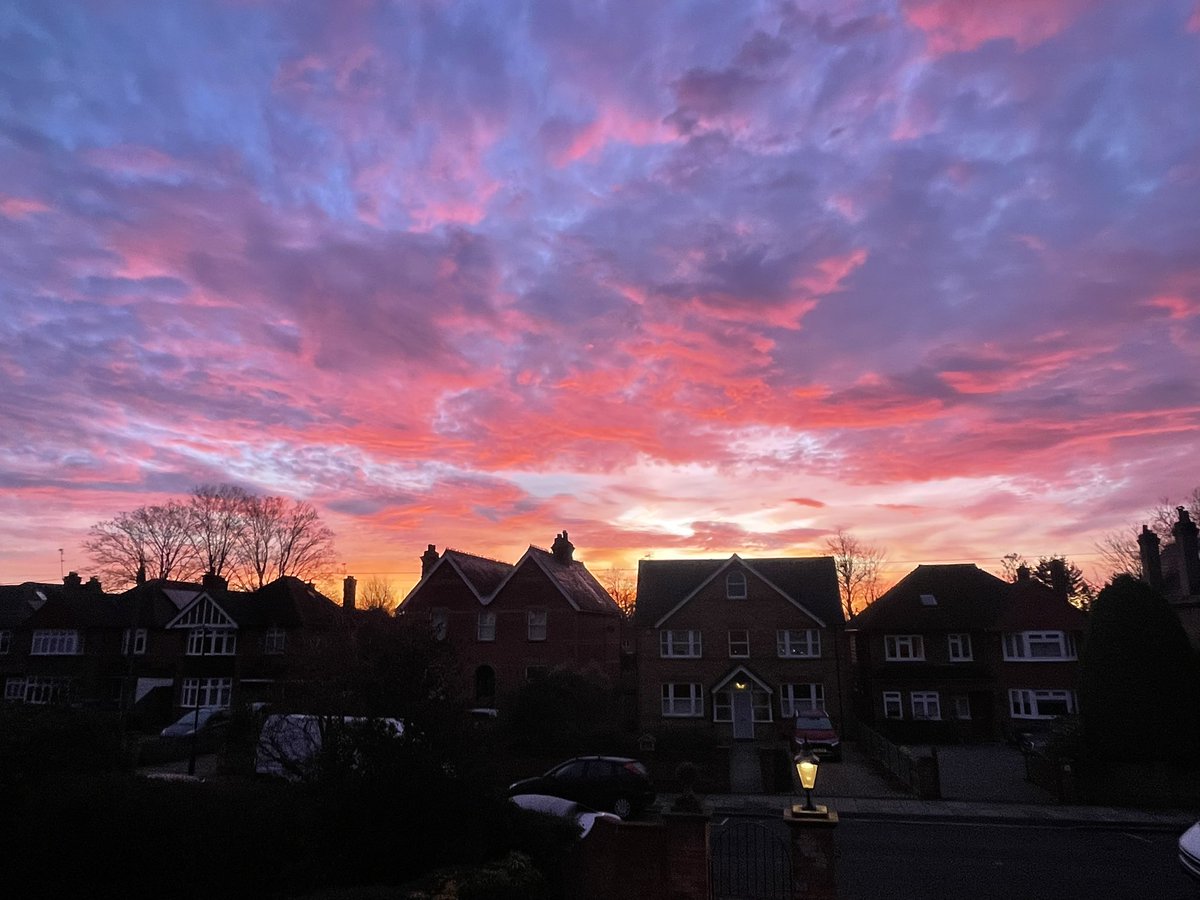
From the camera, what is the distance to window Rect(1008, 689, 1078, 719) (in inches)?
1607

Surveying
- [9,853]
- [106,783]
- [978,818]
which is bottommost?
[978,818]

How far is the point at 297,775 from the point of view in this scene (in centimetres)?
1159

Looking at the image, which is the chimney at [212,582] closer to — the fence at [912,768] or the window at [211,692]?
the window at [211,692]

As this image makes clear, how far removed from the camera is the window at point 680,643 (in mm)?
42531

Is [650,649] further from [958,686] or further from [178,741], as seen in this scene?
[178,741]

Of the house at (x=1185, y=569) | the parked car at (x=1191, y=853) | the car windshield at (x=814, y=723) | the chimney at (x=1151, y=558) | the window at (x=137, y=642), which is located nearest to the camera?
the parked car at (x=1191, y=853)

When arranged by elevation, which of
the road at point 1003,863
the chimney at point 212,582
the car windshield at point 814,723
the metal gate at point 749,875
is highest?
the chimney at point 212,582

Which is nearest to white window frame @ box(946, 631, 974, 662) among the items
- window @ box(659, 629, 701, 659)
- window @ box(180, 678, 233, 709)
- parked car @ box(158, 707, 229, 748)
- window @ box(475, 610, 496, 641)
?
window @ box(659, 629, 701, 659)

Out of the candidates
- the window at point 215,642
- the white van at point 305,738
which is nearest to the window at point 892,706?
the white van at point 305,738

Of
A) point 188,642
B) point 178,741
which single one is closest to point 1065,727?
point 178,741

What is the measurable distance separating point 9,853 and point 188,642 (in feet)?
158

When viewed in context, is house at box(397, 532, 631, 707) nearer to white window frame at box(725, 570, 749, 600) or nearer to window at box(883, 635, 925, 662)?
white window frame at box(725, 570, 749, 600)

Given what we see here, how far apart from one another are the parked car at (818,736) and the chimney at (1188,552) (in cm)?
1936

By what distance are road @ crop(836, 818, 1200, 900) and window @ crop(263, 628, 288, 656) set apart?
41221mm
